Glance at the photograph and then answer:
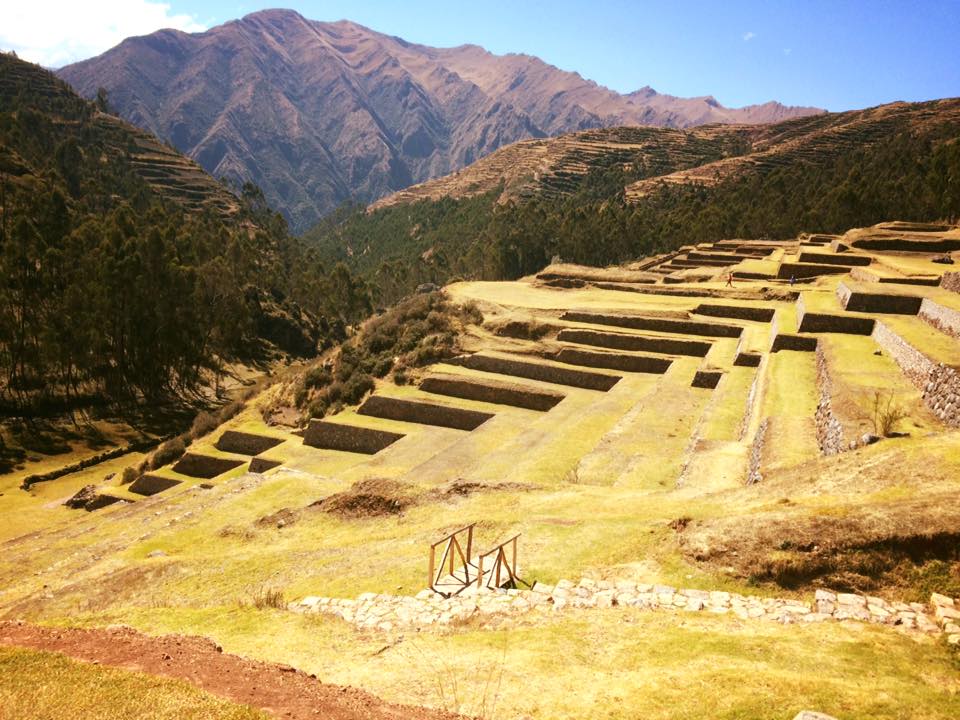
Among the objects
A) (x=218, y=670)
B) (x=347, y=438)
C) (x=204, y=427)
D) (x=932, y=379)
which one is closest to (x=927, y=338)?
(x=932, y=379)

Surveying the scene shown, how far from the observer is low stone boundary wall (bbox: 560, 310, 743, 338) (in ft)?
94.5

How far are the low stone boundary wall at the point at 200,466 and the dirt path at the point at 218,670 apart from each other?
1846cm

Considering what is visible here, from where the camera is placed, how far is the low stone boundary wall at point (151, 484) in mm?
24875

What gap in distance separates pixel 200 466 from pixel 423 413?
9445mm

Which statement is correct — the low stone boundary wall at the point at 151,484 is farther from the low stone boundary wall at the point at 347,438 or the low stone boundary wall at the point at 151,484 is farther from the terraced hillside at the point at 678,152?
the terraced hillside at the point at 678,152

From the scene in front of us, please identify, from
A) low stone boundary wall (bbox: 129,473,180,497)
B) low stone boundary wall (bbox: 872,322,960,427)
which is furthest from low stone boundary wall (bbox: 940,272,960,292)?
low stone boundary wall (bbox: 129,473,180,497)

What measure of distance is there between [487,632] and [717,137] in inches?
6291

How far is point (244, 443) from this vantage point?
1043 inches

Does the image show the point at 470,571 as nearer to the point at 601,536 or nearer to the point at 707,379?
the point at 601,536

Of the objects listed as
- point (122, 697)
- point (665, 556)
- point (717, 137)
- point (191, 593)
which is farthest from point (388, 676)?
point (717, 137)

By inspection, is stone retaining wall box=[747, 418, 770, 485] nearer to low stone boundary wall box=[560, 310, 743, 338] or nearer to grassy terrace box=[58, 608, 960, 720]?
grassy terrace box=[58, 608, 960, 720]

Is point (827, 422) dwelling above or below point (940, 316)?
below

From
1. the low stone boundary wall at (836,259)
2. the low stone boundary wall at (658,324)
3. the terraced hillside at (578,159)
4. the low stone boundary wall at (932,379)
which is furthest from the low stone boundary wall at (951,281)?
the terraced hillside at (578,159)

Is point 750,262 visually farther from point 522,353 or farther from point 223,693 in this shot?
point 223,693
